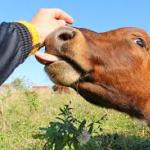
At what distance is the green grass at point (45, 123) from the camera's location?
8.46 meters

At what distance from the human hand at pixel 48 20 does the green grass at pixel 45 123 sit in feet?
9.09

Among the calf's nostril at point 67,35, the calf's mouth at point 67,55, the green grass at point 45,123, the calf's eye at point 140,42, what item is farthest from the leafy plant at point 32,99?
the calf's nostril at point 67,35

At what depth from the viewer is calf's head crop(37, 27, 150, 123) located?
429cm

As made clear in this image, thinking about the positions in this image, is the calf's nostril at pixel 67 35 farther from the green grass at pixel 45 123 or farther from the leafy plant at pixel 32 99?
the leafy plant at pixel 32 99

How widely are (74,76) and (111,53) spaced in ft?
2.01

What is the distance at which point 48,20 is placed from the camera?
288 centimetres

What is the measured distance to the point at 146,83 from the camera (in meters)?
5.16

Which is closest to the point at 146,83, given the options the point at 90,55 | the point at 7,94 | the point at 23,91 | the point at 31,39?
the point at 90,55

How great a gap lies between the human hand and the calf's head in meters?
1.18

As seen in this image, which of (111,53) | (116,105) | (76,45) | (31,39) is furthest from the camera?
(116,105)

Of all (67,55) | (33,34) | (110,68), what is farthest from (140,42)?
(33,34)

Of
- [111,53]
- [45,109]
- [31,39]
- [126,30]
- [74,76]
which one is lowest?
[31,39]

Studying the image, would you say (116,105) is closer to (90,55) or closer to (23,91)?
(90,55)

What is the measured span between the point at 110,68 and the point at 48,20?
2067 mm
